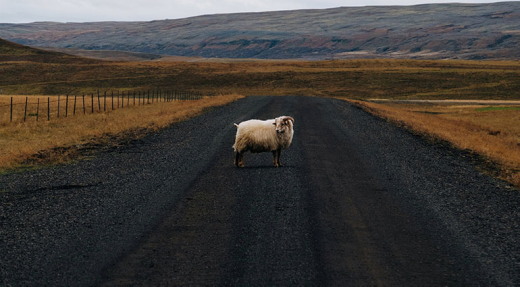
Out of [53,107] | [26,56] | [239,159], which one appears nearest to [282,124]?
[239,159]

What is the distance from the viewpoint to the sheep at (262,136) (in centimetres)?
1600

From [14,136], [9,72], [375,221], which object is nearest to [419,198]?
[375,221]

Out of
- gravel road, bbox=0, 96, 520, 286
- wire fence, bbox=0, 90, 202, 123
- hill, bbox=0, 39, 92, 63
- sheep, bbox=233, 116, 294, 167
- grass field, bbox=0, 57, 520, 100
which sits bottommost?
gravel road, bbox=0, 96, 520, 286

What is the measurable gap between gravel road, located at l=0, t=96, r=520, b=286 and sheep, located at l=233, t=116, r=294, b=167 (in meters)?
0.56

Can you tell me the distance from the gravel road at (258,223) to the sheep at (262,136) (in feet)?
1.84

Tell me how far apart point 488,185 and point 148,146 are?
11.2m

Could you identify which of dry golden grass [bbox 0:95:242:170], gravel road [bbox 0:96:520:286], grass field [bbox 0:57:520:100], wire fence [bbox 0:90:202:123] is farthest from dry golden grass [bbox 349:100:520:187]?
grass field [bbox 0:57:520:100]

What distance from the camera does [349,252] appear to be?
8.77 m

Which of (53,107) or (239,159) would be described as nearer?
(239,159)

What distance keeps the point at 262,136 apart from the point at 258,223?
596cm

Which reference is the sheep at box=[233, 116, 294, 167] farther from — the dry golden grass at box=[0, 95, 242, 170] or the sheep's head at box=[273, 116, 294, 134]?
the dry golden grass at box=[0, 95, 242, 170]

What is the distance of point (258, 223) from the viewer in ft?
33.8

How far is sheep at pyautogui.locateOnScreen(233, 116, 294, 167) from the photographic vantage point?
16.0 metres

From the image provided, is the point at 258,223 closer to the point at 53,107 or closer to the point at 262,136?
the point at 262,136
